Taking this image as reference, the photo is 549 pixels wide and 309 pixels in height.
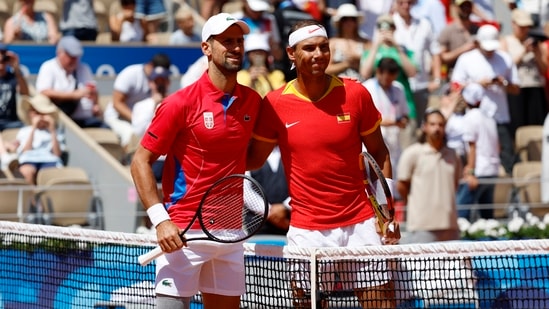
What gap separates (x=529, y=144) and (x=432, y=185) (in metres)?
3.87

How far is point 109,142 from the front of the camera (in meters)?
14.8

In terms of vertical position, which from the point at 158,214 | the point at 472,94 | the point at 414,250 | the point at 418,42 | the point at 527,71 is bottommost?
the point at 414,250

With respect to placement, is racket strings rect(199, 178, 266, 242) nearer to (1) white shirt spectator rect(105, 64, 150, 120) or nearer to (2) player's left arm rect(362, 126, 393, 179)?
(2) player's left arm rect(362, 126, 393, 179)

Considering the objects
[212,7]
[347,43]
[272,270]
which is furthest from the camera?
[212,7]

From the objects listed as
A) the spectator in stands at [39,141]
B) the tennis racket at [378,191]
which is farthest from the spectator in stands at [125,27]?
the tennis racket at [378,191]

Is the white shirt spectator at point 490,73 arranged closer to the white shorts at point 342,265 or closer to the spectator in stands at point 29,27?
the spectator in stands at point 29,27

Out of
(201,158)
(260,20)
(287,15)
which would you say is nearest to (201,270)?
(201,158)

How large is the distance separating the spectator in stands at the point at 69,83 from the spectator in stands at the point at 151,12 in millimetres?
2546

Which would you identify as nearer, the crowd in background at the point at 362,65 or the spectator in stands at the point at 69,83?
the crowd in background at the point at 362,65

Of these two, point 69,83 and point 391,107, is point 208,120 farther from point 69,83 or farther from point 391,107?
point 69,83

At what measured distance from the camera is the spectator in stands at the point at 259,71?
1382 centimetres

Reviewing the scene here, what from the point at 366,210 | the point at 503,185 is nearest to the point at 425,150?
the point at 503,185

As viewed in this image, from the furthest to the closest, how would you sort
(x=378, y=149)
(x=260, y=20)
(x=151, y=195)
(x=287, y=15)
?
(x=287, y=15), (x=260, y=20), (x=378, y=149), (x=151, y=195)

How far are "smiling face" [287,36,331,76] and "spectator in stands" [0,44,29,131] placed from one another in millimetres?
7140
